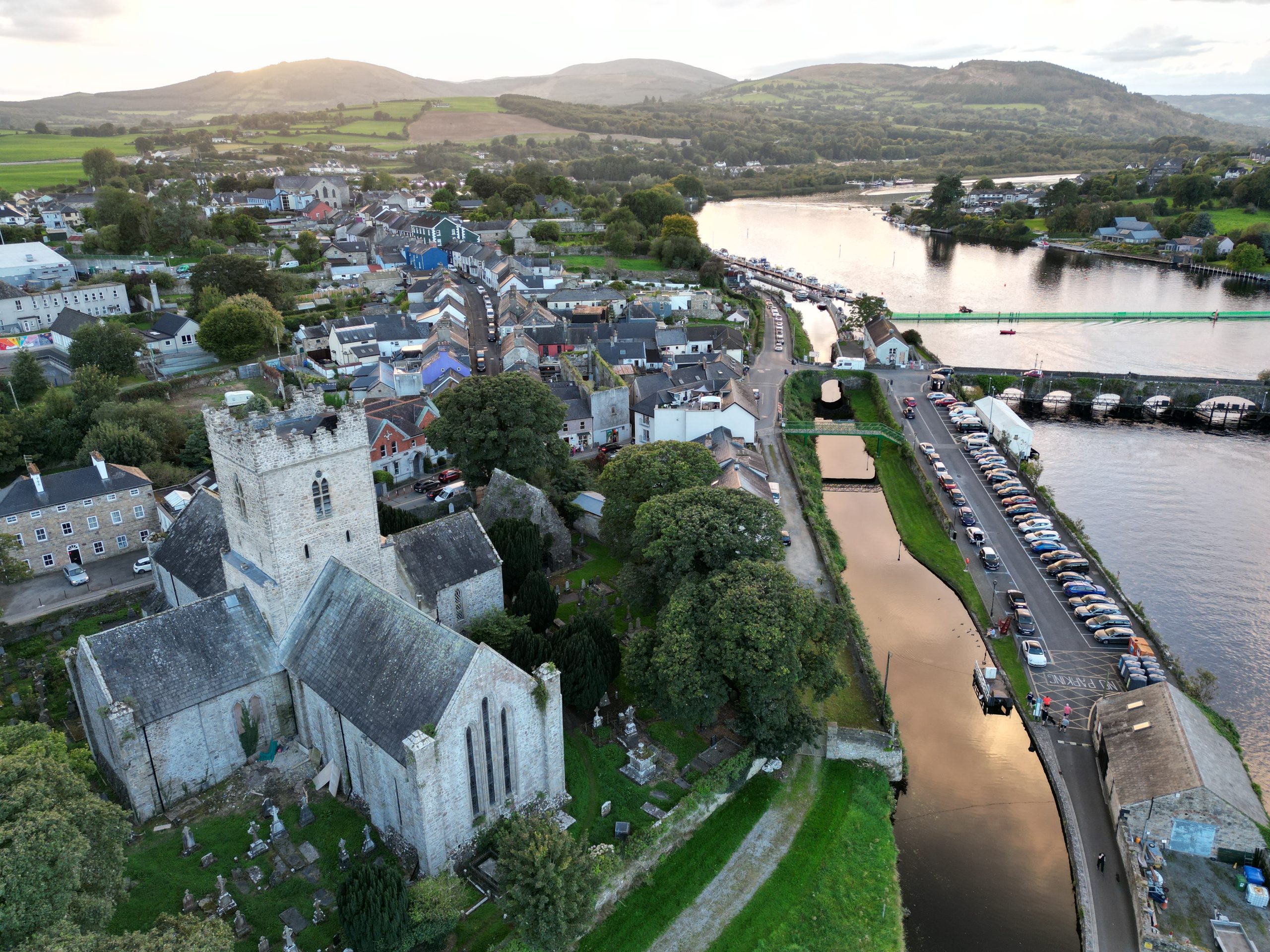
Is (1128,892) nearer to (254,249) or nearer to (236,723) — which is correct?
(236,723)

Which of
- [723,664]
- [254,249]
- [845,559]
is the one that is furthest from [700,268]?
[723,664]

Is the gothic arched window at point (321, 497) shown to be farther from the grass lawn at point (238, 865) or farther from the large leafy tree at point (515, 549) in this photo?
the large leafy tree at point (515, 549)

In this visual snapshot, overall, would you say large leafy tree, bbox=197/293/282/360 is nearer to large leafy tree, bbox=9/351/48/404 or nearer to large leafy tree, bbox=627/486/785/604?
large leafy tree, bbox=9/351/48/404

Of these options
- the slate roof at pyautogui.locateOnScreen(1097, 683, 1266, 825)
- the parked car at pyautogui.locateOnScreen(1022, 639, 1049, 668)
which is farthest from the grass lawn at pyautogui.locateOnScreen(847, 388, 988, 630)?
the slate roof at pyautogui.locateOnScreen(1097, 683, 1266, 825)

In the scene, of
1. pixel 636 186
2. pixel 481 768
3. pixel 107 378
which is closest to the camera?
pixel 481 768

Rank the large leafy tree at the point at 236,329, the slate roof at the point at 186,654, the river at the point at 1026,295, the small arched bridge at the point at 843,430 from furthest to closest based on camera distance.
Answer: the river at the point at 1026,295 < the large leafy tree at the point at 236,329 < the small arched bridge at the point at 843,430 < the slate roof at the point at 186,654

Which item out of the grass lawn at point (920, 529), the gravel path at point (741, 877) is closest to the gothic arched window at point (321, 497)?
the gravel path at point (741, 877)

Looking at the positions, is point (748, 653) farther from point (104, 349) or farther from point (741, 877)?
point (104, 349)
